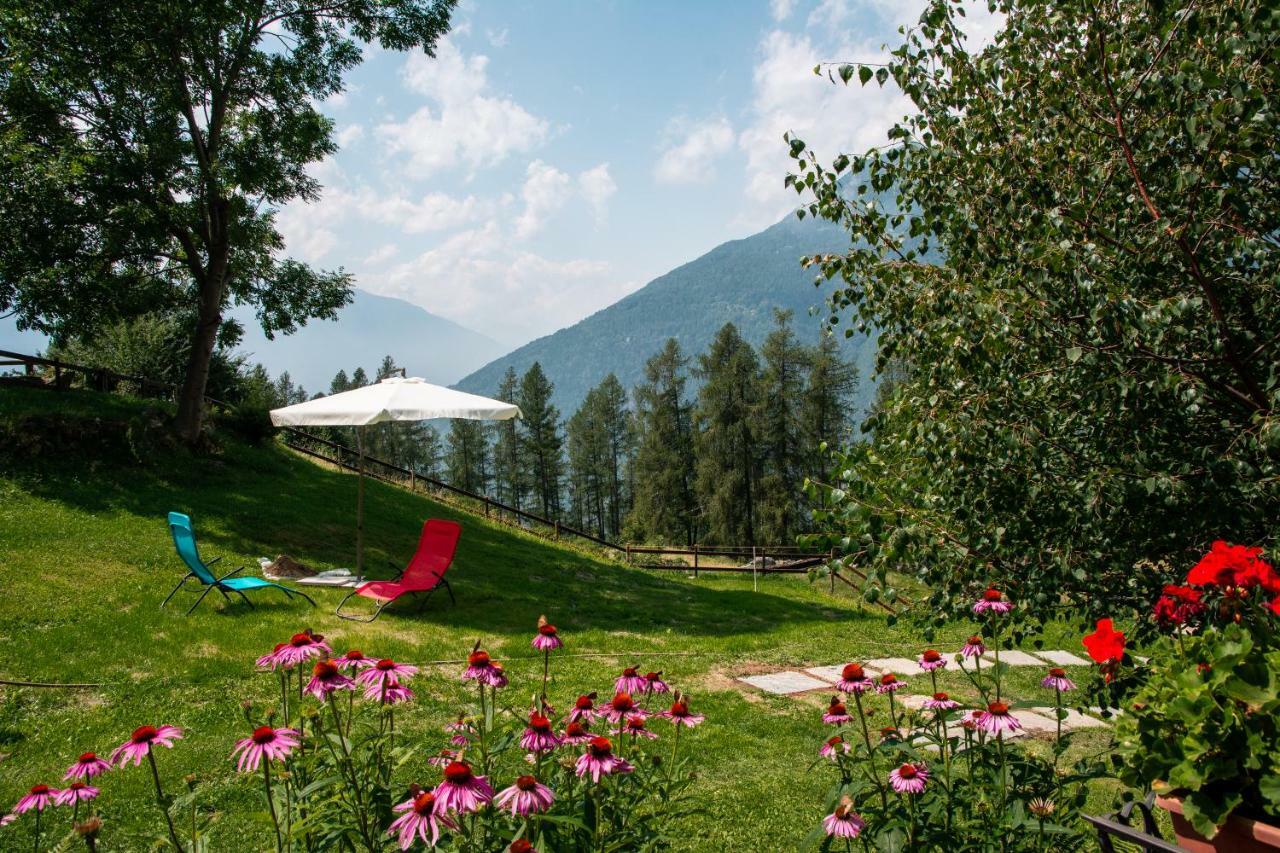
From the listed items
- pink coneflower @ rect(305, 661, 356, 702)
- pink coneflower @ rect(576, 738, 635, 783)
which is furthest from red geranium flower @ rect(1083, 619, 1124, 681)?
pink coneflower @ rect(305, 661, 356, 702)

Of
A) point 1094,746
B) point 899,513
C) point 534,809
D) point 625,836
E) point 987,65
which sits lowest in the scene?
point 1094,746

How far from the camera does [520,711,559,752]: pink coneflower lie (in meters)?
1.63

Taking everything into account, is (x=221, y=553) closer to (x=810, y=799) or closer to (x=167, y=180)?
(x=167, y=180)

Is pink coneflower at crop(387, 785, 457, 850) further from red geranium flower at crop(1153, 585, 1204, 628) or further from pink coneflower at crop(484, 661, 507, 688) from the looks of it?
red geranium flower at crop(1153, 585, 1204, 628)

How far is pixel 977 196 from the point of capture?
118 inches

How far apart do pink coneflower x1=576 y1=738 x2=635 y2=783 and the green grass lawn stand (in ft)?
1.62

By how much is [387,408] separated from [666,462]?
35949 mm

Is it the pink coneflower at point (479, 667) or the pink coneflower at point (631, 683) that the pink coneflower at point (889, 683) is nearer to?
the pink coneflower at point (631, 683)

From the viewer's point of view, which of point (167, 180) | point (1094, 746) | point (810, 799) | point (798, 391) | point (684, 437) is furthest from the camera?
point (684, 437)

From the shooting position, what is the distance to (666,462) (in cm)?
4388

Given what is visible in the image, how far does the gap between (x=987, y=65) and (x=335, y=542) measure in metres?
9.95

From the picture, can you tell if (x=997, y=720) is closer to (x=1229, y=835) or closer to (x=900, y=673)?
(x=1229, y=835)

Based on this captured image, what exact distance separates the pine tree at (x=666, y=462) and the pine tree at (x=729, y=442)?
3.92m

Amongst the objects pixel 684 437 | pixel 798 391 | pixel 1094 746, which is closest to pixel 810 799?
pixel 1094 746
